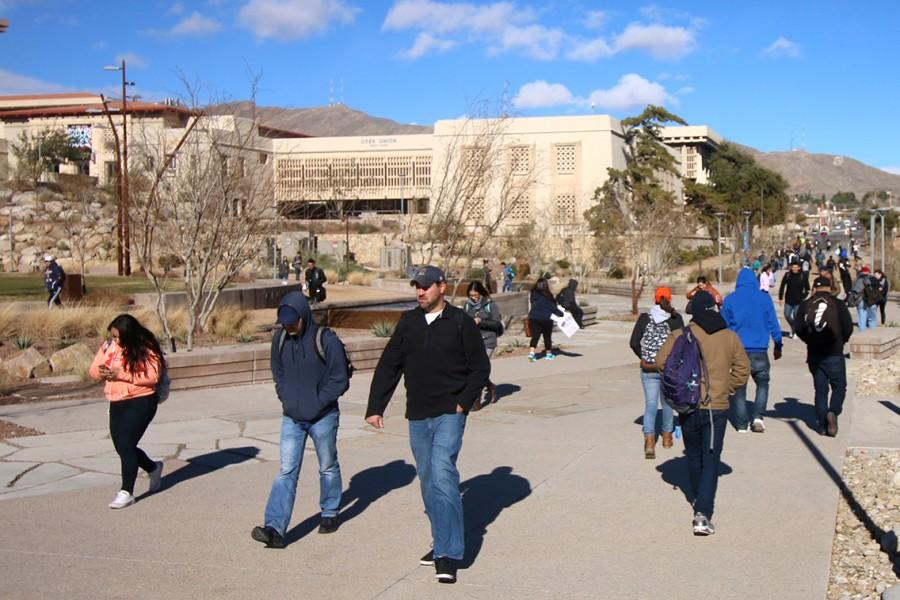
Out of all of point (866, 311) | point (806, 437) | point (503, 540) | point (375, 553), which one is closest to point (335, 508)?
point (375, 553)

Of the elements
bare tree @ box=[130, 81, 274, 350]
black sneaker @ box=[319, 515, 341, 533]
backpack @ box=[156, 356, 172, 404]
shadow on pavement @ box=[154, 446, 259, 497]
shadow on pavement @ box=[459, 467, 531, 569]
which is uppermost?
bare tree @ box=[130, 81, 274, 350]

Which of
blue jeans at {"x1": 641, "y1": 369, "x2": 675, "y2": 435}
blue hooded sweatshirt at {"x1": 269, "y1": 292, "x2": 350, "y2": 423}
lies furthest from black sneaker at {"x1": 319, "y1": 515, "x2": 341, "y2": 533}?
blue jeans at {"x1": 641, "y1": 369, "x2": 675, "y2": 435}

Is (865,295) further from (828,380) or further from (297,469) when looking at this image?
(297,469)

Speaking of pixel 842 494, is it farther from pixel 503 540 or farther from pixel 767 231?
pixel 767 231

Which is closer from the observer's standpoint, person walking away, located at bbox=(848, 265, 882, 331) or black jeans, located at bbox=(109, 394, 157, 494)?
black jeans, located at bbox=(109, 394, 157, 494)

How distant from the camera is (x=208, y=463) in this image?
920 cm

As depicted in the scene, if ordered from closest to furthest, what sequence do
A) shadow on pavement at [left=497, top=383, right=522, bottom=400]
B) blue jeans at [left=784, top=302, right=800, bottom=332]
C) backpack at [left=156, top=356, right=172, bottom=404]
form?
backpack at [left=156, top=356, right=172, bottom=404], shadow on pavement at [left=497, top=383, right=522, bottom=400], blue jeans at [left=784, top=302, right=800, bottom=332]

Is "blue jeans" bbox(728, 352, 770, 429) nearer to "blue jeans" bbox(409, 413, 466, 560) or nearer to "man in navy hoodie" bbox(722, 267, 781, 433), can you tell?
"man in navy hoodie" bbox(722, 267, 781, 433)

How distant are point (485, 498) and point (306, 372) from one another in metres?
2.09

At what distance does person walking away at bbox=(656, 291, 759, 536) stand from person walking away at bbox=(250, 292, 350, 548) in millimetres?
2376

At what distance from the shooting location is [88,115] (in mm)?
94250

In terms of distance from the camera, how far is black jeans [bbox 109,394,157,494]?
7.50m

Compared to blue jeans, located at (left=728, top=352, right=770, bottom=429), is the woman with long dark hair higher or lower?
higher

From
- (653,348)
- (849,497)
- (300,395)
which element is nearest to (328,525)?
(300,395)
